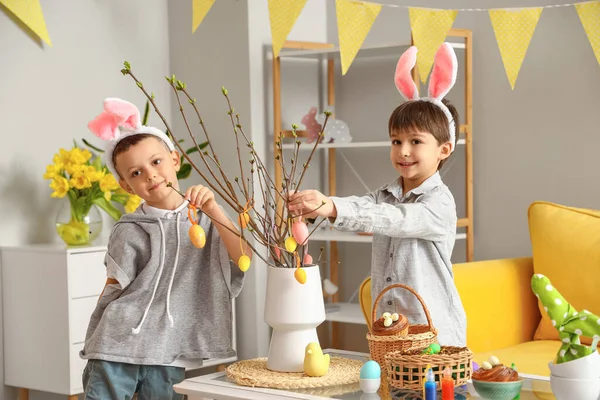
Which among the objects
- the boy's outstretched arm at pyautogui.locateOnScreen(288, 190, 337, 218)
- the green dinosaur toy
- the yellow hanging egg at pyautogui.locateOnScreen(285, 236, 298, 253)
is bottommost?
the green dinosaur toy

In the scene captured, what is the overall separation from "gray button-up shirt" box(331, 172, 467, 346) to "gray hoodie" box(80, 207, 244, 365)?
341 millimetres

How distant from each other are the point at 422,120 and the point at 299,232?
50 cm

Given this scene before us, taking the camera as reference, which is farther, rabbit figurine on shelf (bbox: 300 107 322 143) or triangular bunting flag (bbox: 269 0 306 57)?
rabbit figurine on shelf (bbox: 300 107 322 143)

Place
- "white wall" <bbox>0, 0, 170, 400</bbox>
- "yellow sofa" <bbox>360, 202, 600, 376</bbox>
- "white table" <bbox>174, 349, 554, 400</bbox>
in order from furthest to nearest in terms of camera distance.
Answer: "white wall" <bbox>0, 0, 170, 400</bbox>
"yellow sofa" <bbox>360, 202, 600, 376</bbox>
"white table" <bbox>174, 349, 554, 400</bbox>

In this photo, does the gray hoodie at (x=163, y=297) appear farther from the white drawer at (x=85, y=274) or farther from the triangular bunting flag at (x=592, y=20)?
the triangular bunting flag at (x=592, y=20)

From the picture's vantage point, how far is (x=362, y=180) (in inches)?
155

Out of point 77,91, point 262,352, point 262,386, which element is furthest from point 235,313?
point 262,386

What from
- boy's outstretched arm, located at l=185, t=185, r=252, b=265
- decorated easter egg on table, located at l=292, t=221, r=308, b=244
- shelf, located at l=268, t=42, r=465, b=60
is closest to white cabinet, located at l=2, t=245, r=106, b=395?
shelf, located at l=268, t=42, r=465, b=60

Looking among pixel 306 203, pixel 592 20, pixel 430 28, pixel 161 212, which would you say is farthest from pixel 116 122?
pixel 592 20

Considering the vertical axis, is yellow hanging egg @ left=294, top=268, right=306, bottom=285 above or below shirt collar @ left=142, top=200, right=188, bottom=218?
below

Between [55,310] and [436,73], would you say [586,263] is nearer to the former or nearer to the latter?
[436,73]

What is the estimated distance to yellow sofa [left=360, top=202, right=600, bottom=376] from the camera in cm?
274

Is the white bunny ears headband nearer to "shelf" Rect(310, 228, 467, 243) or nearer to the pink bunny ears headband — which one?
the pink bunny ears headband

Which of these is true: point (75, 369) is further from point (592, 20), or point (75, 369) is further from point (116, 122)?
point (592, 20)
